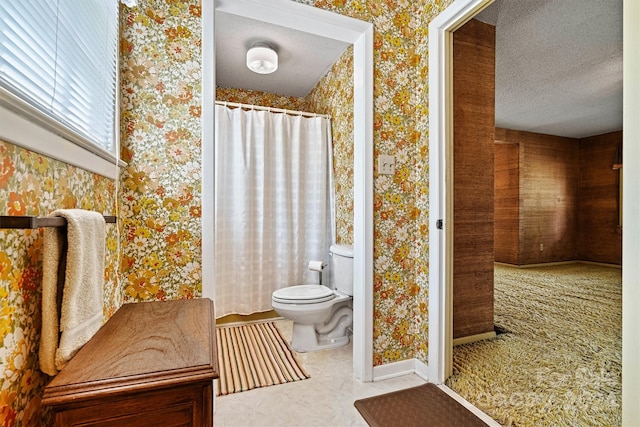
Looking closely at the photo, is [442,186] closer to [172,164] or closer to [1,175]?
[172,164]

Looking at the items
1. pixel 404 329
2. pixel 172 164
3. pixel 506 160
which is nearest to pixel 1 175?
pixel 172 164

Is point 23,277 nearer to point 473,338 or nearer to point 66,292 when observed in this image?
point 66,292

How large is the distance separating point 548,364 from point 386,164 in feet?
5.26

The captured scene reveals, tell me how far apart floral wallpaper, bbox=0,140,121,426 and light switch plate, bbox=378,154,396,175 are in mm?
1429

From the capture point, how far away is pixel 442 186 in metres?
1.75

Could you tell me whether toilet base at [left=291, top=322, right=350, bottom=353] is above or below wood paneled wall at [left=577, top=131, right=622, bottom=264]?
below

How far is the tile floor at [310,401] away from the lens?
4.88 feet

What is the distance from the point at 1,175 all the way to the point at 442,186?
1702 millimetres

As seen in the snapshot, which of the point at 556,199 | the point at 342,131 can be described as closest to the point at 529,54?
the point at 342,131

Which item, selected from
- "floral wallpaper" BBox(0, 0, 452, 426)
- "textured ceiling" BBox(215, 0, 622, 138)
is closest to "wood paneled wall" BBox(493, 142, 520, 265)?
"textured ceiling" BBox(215, 0, 622, 138)

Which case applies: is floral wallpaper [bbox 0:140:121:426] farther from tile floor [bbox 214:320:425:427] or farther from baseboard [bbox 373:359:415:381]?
baseboard [bbox 373:359:415:381]

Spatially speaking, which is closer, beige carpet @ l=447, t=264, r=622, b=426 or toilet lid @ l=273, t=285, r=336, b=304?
beige carpet @ l=447, t=264, r=622, b=426

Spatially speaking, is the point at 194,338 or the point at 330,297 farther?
the point at 330,297

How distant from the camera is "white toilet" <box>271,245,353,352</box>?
7.30 ft
